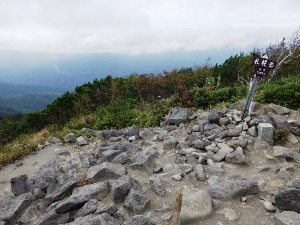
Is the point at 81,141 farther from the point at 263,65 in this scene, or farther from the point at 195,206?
the point at 263,65

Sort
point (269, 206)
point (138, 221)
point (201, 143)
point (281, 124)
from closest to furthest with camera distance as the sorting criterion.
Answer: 1. point (138, 221)
2. point (269, 206)
3. point (201, 143)
4. point (281, 124)

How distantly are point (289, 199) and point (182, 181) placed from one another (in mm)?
2257

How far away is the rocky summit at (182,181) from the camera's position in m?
4.64

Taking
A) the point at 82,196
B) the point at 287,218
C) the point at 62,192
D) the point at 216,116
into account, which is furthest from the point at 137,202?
the point at 216,116

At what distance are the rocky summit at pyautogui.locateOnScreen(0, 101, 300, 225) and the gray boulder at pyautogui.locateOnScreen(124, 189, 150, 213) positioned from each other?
0.02 m

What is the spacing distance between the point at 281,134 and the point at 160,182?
12.8 ft

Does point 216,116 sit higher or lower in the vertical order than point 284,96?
lower

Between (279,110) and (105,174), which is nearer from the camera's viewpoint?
(105,174)

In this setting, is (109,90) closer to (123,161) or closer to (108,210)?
(123,161)

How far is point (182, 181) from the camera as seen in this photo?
5.98m

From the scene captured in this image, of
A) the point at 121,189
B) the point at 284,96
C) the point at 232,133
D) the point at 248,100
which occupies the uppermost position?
the point at 248,100

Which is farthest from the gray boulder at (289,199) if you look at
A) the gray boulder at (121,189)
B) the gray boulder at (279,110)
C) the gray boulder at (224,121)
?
the gray boulder at (279,110)

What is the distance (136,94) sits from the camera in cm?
1830

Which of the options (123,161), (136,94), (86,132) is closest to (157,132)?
(123,161)
